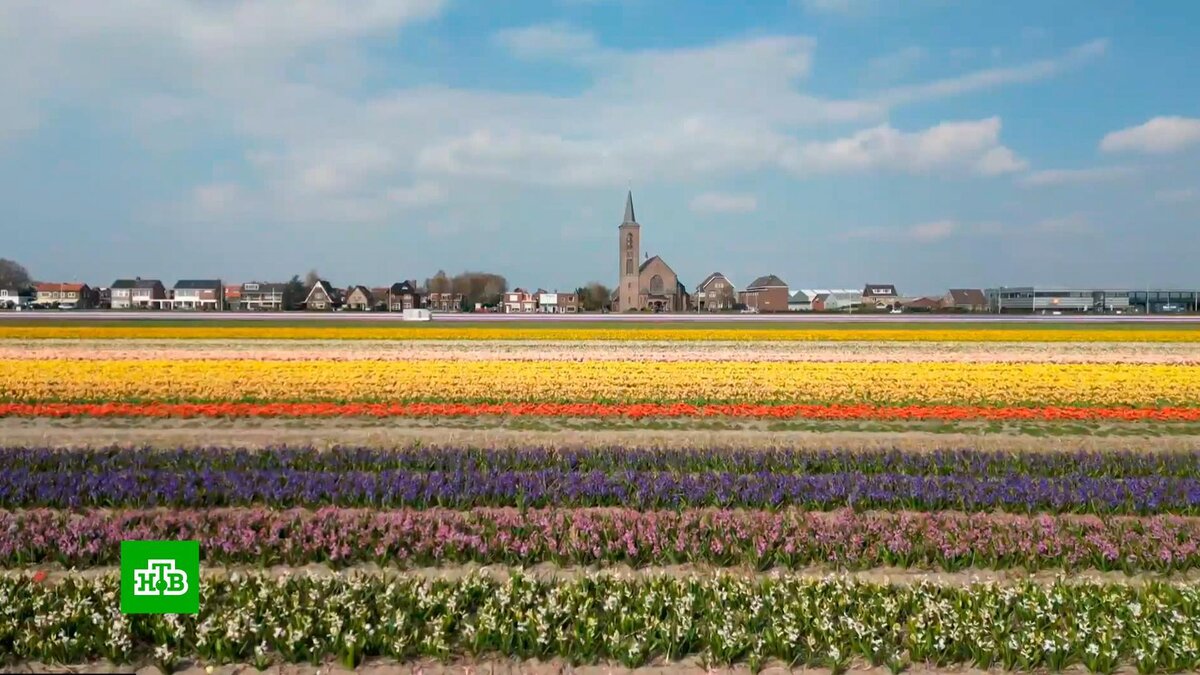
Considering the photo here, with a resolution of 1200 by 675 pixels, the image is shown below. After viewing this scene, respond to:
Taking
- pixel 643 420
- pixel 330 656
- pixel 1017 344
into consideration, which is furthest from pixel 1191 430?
pixel 1017 344

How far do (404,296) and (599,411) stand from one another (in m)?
159

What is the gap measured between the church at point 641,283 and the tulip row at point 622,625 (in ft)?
451

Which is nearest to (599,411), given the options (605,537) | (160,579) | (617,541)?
(605,537)

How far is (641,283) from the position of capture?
154125mm

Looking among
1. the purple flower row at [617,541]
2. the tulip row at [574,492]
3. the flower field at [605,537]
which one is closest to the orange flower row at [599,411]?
the flower field at [605,537]

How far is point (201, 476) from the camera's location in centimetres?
1190

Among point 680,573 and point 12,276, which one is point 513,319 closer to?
point 680,573

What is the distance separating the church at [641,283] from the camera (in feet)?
486

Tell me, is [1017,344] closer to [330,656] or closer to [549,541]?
[549,541]

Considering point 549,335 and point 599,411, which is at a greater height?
point 549,335

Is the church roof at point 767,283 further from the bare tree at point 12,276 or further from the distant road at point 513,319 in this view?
the bare tree at point 12,276

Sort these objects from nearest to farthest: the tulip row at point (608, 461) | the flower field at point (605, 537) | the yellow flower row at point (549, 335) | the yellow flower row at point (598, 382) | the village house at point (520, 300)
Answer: the flower field at point (605, 537) → the tulip row at point (608, 461) → the yellow flower row at point (598, 382) → the yellow flower row at point (549, 335) → the village house at point (520, 300)

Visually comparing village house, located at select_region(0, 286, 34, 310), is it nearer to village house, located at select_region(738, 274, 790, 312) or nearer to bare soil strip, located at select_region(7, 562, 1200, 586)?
village house, located at select_region(738, 274, 790, 312)

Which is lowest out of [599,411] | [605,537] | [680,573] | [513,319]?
[680,573]
